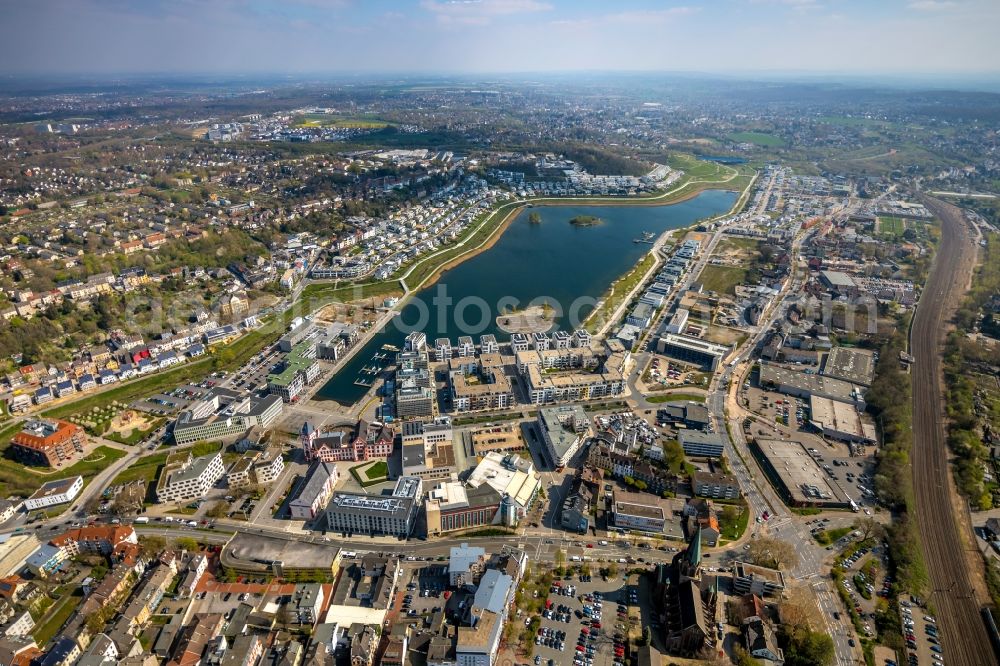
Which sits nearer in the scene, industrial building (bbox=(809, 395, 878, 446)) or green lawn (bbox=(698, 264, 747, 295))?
industrial building (bbox=(809, 395, 878, 446))

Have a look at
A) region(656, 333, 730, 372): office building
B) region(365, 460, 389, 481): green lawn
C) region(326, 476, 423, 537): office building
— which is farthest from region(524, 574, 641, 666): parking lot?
region(656, 333, 730, 372): office building

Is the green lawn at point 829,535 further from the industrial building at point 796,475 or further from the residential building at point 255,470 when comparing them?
the residential building at point 255,470

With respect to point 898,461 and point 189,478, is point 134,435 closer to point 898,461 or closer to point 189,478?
point 189,478

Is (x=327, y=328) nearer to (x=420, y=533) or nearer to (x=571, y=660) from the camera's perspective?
(x=420, y=533)

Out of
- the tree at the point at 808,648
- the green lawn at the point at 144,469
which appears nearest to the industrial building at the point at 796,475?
the tree at the point at 808,648

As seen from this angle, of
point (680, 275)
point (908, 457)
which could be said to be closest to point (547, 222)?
point (680, 275)

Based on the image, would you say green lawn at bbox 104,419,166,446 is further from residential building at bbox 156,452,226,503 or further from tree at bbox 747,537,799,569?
tree at bbox 747,537,799,569
